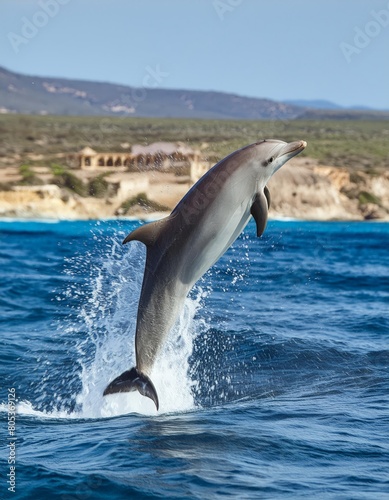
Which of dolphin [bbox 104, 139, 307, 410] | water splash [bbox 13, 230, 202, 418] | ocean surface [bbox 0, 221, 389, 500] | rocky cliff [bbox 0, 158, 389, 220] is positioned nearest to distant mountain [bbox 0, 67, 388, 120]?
rocky cliff [bbox 0, 158, 389, 220]

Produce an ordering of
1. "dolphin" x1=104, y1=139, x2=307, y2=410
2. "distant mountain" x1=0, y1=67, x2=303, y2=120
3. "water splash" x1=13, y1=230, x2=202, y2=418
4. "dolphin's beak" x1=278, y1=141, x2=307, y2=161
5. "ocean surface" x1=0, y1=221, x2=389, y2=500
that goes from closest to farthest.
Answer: "ocean surface" x1=0, y1=221, x2=389, y2=500 → "dolphin" x1=104, y1=139, x2=307, y2=410 → "dolphin's beak" x1=278, y1=141, x2=307, y2=161 → "water splash" x1=13, y1=230, x2=202, y2=418 → "distant mountain" x1=0, y1=67, x2=303, y2=120

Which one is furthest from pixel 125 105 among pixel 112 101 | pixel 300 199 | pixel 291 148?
pixel 291 148

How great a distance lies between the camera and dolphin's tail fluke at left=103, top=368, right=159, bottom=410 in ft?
25.4

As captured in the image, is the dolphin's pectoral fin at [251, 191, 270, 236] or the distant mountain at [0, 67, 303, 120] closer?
the dolphin's pectoral fin at [251, 191, 270, 236]

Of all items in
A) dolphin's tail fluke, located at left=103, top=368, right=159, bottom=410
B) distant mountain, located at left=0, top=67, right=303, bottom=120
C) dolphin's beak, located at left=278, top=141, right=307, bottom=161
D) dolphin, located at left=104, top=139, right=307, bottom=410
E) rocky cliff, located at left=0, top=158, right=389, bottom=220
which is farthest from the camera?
distant mountain, located at left=0, top=67, right=303, bottom=120

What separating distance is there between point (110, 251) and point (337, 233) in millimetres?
25402

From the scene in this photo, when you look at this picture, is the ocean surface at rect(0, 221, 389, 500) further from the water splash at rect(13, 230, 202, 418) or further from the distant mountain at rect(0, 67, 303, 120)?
the distant mountain at rect(0, 67, 303, 120)

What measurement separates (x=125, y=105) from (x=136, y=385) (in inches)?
5779

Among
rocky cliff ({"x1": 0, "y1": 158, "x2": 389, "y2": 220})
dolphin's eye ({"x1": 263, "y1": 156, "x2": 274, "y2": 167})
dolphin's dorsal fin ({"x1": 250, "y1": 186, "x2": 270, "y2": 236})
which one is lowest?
rocky cliff ({"x1": 0, "y1": 158, "x2": 389, "y2": 220})

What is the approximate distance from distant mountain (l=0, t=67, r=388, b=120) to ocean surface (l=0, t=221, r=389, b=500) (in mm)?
116963

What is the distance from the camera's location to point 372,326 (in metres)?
13.6

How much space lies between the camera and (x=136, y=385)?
773 centimetres

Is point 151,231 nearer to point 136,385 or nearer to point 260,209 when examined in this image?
point 260,209

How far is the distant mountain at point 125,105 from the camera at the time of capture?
142 m
